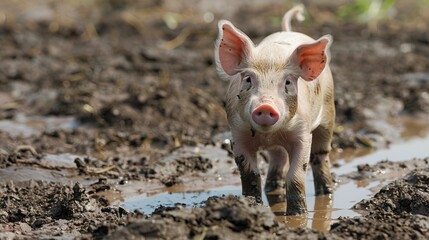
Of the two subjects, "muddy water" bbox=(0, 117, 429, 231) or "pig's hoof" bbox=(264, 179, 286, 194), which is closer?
"muddy water" bbox=(0, 117, 429, 231)

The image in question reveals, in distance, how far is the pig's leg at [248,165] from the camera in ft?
22.4

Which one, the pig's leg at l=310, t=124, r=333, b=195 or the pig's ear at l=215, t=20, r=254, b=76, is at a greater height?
the pig's ear at l=215, t=20, r=254, b=76

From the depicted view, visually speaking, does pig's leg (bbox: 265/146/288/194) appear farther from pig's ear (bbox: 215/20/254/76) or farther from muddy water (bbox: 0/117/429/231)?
pig's ear (bbox: 215/20/254/76)

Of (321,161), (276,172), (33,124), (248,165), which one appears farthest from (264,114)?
(33,124)

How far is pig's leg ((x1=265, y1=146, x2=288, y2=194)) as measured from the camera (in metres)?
7.80

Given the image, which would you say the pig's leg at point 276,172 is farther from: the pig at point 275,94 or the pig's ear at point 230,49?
the pig's ear at point 230,49

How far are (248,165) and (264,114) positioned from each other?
2.80ft

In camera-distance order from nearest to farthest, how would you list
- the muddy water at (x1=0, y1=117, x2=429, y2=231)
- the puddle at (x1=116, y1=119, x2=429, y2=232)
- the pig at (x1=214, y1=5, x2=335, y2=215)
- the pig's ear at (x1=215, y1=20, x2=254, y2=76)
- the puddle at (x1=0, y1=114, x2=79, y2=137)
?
the pig at (x1=214, y1=5, x2=335, y2=215)
the pig's ear at (x1=215, y1=20, x2=254, y2=76)
the puddle at (x1=116, y1=119, x2=429, y2=232)
the muddy water at (x1=0, y1=117, x2=429, y2=231)
the puddle at (x1=0, y1=114, x2=79, y2=137)

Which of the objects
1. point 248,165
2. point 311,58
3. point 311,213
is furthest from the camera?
point 311,213

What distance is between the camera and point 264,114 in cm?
607

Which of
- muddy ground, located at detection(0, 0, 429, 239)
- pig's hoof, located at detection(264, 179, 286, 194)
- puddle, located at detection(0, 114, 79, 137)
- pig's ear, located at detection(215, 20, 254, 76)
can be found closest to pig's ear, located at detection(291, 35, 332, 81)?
pig's ear, located at detection(215, 20, 254, 76)

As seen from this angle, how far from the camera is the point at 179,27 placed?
16266 mm

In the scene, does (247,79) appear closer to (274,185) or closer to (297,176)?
(297,176)

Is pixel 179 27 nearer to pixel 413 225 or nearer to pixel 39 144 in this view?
pixel 39 144
